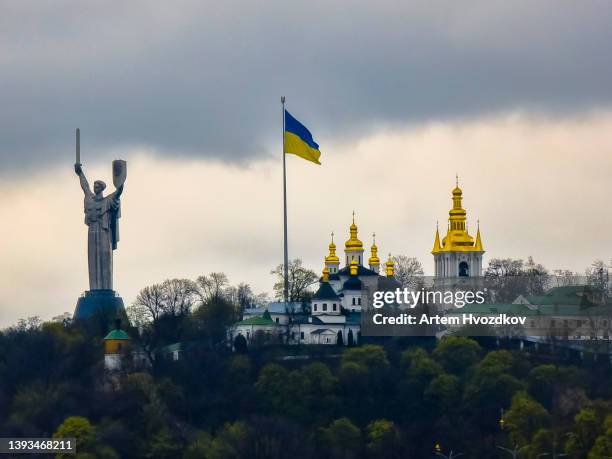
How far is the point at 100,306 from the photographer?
14438cm

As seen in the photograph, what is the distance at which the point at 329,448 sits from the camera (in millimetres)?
125375

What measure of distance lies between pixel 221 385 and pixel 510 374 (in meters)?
12.2

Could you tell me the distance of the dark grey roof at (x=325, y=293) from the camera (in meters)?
150

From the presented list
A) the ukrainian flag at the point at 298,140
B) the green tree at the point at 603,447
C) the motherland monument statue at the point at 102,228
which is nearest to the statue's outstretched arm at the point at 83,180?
the motherland monument statue at the point at 102,228

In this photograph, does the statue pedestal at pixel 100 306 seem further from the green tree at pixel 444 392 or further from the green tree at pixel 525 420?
the green tree at pixel 525 420

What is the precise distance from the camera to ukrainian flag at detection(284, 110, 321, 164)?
129 m

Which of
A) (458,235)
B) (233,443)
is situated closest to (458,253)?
(458,235)

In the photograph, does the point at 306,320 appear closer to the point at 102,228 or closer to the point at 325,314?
the point at 325,314

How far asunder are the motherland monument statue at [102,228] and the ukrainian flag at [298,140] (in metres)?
14.6

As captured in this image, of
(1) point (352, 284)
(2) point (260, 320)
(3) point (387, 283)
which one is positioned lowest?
(2) point (260, 320)

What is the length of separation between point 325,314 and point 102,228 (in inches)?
477

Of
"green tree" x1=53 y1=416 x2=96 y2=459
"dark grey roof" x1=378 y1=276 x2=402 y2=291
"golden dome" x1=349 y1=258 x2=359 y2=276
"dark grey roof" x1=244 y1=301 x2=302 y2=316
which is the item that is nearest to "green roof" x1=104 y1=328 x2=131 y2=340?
"green tree" x1=53 y1=416 x2=96 y2=459

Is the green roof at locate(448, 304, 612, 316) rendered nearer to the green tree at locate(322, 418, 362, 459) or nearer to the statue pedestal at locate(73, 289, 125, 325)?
the statue pedestal at locate(73, 289, 125, 325)

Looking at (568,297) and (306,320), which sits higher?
(568,297)
